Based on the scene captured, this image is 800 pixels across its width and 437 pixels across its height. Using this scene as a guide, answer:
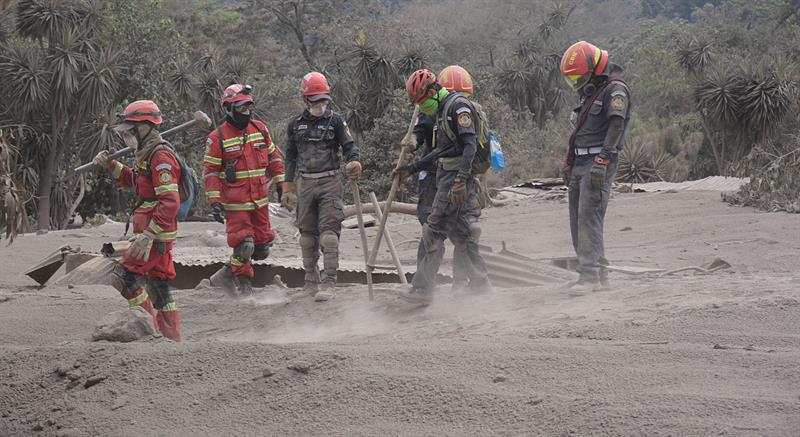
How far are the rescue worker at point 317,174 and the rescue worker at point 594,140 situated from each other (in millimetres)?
2041

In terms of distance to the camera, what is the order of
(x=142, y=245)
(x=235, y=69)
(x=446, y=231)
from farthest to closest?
(x=235, y=69), (x=446, y=231), (x=142, y=245)

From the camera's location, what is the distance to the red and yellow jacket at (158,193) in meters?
6.66

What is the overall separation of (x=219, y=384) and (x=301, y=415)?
2.15 feet

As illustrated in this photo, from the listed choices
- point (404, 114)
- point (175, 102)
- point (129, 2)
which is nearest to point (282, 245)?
point (404, 114)

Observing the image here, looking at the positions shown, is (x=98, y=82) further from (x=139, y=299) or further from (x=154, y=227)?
(x=154, y=227)

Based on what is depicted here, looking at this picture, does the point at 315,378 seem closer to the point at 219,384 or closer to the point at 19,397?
the point at 219,384

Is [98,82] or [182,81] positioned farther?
[182,81]

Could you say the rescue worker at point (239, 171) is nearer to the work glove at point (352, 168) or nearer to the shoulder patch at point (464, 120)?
the work glove at point (352, 168)

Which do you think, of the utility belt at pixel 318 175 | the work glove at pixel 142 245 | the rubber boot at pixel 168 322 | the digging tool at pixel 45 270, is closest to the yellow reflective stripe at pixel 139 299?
the rubber boot at pixel 168 322

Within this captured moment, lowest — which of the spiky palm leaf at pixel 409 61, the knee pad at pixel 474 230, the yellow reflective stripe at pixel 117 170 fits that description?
the knee pad at pixel 474 230

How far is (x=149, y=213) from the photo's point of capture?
6.84m

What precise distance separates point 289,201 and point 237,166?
63cm

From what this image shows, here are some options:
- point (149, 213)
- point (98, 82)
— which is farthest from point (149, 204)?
point (98, 82)

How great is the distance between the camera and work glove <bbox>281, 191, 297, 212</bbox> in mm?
8844
